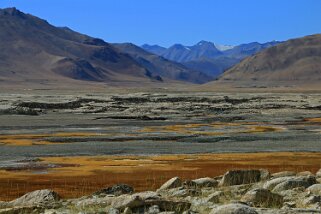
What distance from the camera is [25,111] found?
7075cm

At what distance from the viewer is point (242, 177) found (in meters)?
18.7

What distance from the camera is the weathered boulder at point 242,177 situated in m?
18.2

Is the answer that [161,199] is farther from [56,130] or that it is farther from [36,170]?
[56,130]

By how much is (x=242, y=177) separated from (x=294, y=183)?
Result: 2.85 m

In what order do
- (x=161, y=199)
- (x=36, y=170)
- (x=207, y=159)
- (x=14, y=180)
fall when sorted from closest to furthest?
(x=161, y=199) → (x=14, y=180) → (x=36, y=170) → (x=207, y=159)

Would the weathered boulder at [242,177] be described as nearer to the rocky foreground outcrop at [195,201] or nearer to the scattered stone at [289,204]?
the rocky foreground outcrop at [195,201]

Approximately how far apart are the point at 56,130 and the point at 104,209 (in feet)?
126

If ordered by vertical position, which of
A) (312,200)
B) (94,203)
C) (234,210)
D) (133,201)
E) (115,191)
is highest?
(234,210)

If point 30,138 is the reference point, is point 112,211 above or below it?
above

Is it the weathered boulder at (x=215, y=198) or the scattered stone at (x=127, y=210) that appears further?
the weathered boulder at (x=215, y=198)

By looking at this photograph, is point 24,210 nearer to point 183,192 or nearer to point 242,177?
point 183,192

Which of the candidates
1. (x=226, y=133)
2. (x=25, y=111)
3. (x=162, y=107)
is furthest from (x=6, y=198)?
(x=162, y=107)

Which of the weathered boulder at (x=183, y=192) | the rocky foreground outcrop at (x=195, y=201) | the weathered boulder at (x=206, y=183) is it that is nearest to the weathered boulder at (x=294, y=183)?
the rocky foreground outcrop at (x=195, y=201)

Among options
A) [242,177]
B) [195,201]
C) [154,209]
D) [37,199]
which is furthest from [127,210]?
[242,177]
